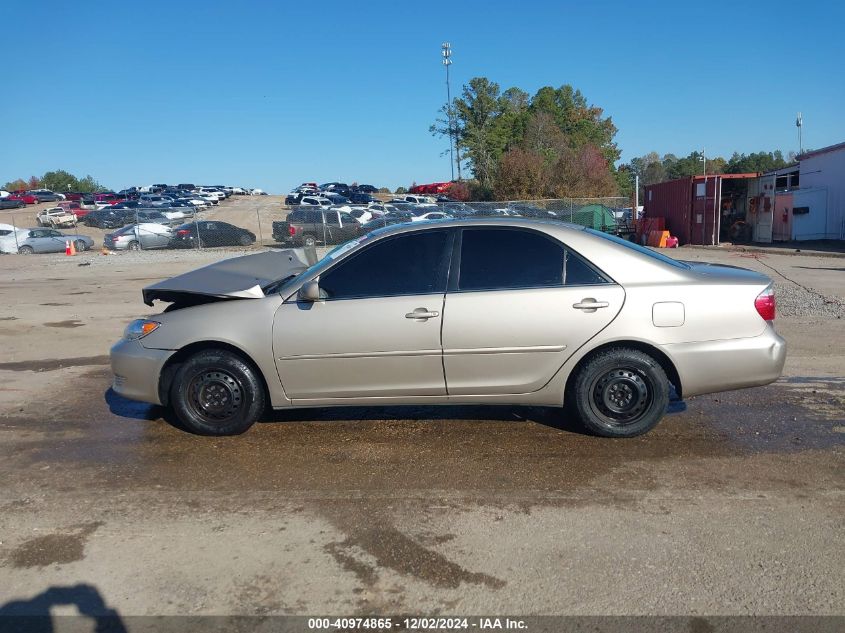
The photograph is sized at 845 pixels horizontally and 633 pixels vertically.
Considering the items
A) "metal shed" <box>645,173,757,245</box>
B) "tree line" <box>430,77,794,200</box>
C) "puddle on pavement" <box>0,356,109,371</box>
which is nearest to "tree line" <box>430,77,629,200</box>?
"tree line" <box>430,77,794,200</box>

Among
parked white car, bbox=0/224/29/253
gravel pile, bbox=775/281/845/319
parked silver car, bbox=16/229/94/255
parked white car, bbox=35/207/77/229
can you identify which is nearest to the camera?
gravel pile, bbox=775/281/845/319

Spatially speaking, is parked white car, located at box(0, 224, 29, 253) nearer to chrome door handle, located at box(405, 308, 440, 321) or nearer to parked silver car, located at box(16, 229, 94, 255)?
parked silver car, located at box(16, 229, 94, 255)

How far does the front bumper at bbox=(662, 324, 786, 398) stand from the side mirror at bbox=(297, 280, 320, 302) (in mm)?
2460

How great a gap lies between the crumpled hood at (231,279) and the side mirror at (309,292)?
1.19 feet

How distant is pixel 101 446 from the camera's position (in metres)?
5.30

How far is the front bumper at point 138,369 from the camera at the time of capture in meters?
5.27

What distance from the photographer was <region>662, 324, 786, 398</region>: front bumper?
498cm

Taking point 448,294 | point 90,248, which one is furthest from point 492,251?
point 90,248

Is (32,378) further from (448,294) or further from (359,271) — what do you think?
→ (448,294)

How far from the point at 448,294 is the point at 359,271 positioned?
68 centimetres

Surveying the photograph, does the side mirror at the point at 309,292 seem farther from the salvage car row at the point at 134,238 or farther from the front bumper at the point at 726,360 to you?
the salvage car row at the point at 134,238

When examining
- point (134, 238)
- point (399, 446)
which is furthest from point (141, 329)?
point (134, 238)

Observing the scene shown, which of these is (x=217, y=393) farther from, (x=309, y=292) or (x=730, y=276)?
(x=730, y=276)

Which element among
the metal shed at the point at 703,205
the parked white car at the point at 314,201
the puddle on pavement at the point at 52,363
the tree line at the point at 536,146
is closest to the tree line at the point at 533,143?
the tree line at the point at 536,146
